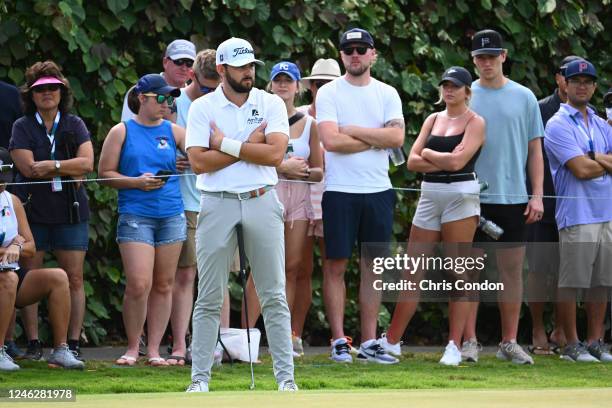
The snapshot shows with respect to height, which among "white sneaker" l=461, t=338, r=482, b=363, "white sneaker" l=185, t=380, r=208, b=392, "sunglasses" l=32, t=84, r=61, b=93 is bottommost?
"white sneaker" l=461, t=338, r=482, b=363

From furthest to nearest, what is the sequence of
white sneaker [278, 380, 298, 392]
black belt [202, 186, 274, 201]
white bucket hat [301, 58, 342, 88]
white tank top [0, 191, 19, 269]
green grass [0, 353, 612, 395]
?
white bucket hat [301, 58, 342, 88], white tank top [0, 191, 19, 269], green grass [0, 353, 612, 395], black belt [202, 186, 274, 201], white sneaker [278, 380, 298, 392]

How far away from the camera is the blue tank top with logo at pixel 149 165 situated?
343 inches

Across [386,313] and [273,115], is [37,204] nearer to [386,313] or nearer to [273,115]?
[273,115]

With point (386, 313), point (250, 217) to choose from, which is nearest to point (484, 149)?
point (386, 313)

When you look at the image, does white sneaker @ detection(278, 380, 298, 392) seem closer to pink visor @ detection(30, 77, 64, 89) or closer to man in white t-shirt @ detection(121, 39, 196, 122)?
pink visor @ detection(30, 77, 64, 89)

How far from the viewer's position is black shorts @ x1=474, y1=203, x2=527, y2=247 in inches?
378

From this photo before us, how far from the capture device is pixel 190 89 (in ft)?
30.5

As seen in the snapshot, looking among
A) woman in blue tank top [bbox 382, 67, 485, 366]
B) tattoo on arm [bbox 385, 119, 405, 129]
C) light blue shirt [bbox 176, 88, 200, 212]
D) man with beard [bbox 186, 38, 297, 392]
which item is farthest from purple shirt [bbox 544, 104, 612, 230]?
man with beard [bbox 186, 38, 297, 392]

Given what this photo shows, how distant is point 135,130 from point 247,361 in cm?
169

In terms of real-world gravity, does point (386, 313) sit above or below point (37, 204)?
below

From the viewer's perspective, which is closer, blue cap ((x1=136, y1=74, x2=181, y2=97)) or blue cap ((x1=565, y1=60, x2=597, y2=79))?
blue cap ((x1=136, y1=74, x2=181, y2=97))

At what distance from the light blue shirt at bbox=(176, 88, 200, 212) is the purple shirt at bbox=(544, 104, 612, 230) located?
2.69 meters

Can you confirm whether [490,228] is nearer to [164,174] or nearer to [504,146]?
[504,146]

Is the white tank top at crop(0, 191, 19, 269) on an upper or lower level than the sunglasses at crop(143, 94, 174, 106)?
lower
